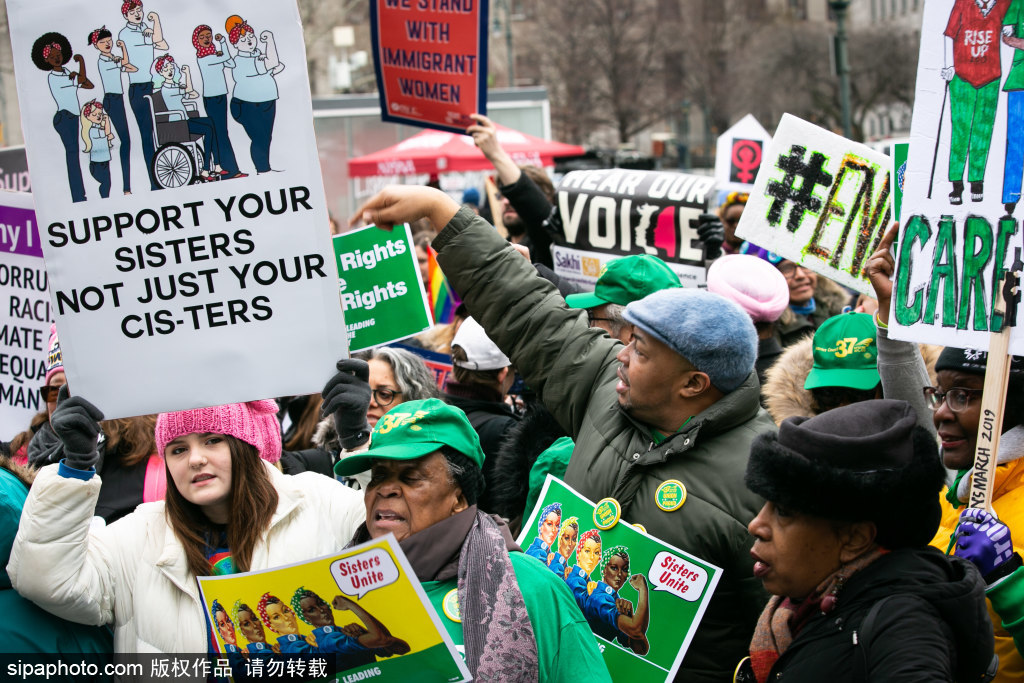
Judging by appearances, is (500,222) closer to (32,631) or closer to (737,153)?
(737,153)

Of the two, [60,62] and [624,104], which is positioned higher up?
[60,62]

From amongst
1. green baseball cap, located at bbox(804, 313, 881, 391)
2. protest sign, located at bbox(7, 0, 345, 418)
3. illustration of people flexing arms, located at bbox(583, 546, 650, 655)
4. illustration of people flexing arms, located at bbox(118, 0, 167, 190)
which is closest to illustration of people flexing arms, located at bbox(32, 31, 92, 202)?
protest sign, located at bbox(7, 0, 345, 418)

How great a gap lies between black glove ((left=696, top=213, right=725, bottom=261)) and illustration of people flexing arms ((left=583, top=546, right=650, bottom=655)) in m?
2.69

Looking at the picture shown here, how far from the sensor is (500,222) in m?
8.45

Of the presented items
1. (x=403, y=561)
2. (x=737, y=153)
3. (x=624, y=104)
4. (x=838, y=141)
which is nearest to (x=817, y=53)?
(x=624, y=104)

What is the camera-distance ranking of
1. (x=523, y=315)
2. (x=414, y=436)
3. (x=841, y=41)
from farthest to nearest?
(x=841, y=41), (x=523, y=315), (x=414, y=436)

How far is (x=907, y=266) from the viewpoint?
350 cm

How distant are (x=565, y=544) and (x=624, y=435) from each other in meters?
0.36

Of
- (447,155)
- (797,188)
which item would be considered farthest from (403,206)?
(447,155)

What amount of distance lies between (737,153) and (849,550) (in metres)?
8.02

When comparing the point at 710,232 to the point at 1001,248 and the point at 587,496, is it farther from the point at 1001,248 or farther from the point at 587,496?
the point at 587,496

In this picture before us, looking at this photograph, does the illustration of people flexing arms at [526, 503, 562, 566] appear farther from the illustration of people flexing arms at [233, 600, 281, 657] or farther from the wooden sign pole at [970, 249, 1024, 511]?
the wooden sign pole at [970, 249, 1024, 511]

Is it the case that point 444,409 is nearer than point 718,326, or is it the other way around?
point 444,409

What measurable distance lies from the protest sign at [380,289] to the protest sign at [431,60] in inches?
28.2
